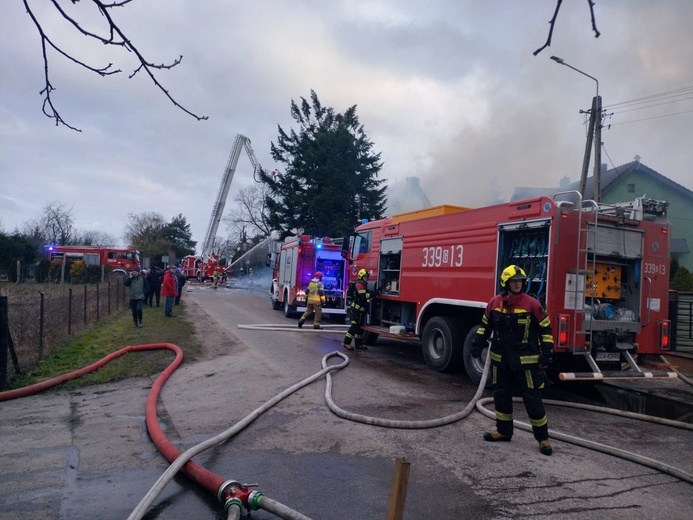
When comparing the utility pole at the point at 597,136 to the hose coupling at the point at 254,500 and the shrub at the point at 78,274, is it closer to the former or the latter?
the hose coupling at the point at 254,500

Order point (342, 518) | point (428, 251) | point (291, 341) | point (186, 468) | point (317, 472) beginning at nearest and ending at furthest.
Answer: point (342, 518), point (186, 468), point (317, 472), point (428, 251), point (291, 341)

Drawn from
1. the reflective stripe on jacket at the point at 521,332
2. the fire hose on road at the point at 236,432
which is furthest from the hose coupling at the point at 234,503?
the reflective stripe on jacket at the point at 521,332

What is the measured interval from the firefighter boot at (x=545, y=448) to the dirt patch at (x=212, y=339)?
6144 mm

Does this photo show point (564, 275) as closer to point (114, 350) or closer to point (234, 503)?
point (234, 503)

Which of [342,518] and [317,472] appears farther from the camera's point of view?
[317,472]

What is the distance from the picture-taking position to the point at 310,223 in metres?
32.8

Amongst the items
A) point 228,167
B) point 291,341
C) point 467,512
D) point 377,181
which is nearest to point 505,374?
point 467,512

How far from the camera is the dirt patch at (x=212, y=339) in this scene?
33.3ft

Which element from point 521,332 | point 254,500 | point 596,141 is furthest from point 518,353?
point 596,141

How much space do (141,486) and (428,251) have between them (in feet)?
20.4

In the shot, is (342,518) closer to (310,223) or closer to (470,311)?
(470,311)

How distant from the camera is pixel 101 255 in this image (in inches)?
1457

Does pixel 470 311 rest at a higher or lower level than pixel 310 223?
lower

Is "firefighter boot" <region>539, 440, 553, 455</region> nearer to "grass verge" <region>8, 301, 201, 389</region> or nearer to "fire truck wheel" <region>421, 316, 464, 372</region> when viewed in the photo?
"fire truck wheel" <region>421, 316, 464, 372</region>
